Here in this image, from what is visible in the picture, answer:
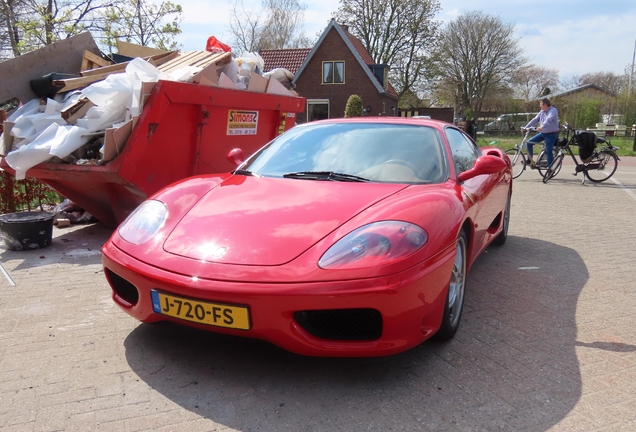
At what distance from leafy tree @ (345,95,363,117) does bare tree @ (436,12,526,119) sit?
13.1 metres

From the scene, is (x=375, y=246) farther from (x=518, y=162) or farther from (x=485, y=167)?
(x=518, y=162)

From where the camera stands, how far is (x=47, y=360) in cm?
265

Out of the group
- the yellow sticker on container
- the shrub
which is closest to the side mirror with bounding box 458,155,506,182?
the yellow sticker on container

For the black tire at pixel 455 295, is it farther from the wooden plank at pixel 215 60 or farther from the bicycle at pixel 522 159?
the bicycle at pixel 522 159

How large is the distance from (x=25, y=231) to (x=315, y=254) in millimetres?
3874

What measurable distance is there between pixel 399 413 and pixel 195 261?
3.69 feet

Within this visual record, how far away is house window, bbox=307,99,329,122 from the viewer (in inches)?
1303

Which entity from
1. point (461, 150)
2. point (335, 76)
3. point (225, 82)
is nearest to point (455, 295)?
point (461, 150)

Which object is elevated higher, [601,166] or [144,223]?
[144,223]

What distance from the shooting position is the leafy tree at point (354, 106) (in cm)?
3023

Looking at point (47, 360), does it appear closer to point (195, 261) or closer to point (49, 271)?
point (195, 261)

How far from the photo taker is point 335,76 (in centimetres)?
3272

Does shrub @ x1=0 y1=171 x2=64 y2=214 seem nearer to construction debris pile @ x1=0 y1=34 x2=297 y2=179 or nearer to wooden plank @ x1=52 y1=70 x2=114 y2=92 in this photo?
construction debris pile @ x1=0 y1=34 x2=297 y2=179

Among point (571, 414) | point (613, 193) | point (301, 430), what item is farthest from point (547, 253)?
point (613, 193)
